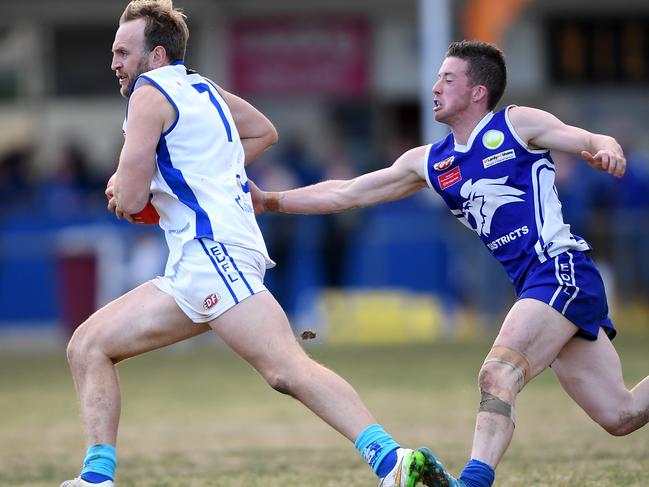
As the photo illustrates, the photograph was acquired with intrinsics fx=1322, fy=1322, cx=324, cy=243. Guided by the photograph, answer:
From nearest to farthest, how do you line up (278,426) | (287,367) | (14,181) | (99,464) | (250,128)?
(287,367) → (99,464) → (250,128) → (278,426) → (14,181)

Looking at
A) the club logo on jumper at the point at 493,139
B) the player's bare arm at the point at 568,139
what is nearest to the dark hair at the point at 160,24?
the club logo on jumper at the point at 493,139

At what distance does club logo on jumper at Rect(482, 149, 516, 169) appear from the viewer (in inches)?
239

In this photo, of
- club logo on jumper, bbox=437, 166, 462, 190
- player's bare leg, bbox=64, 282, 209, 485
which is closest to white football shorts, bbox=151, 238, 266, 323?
player's bare leg, bbox=64, 282, 209, 485

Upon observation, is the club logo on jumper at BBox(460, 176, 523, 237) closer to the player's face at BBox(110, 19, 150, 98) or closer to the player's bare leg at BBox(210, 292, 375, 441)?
the player's bare leg at BBox(210, 292, 375, 441)

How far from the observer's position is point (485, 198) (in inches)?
241

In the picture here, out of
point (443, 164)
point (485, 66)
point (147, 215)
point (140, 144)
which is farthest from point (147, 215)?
point (485, 66)

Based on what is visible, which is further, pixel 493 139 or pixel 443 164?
pixel 443 164

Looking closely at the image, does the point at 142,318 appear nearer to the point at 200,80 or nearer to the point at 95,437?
the point at 95,437

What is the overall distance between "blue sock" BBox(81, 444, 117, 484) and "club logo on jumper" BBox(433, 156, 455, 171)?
199cm

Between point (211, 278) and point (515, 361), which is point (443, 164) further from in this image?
point (211, 278)

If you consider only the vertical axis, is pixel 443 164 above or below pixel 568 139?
below

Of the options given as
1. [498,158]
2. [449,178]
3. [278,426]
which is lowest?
[278,426]

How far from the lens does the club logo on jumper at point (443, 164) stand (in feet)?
20.5

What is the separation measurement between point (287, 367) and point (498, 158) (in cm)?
141
